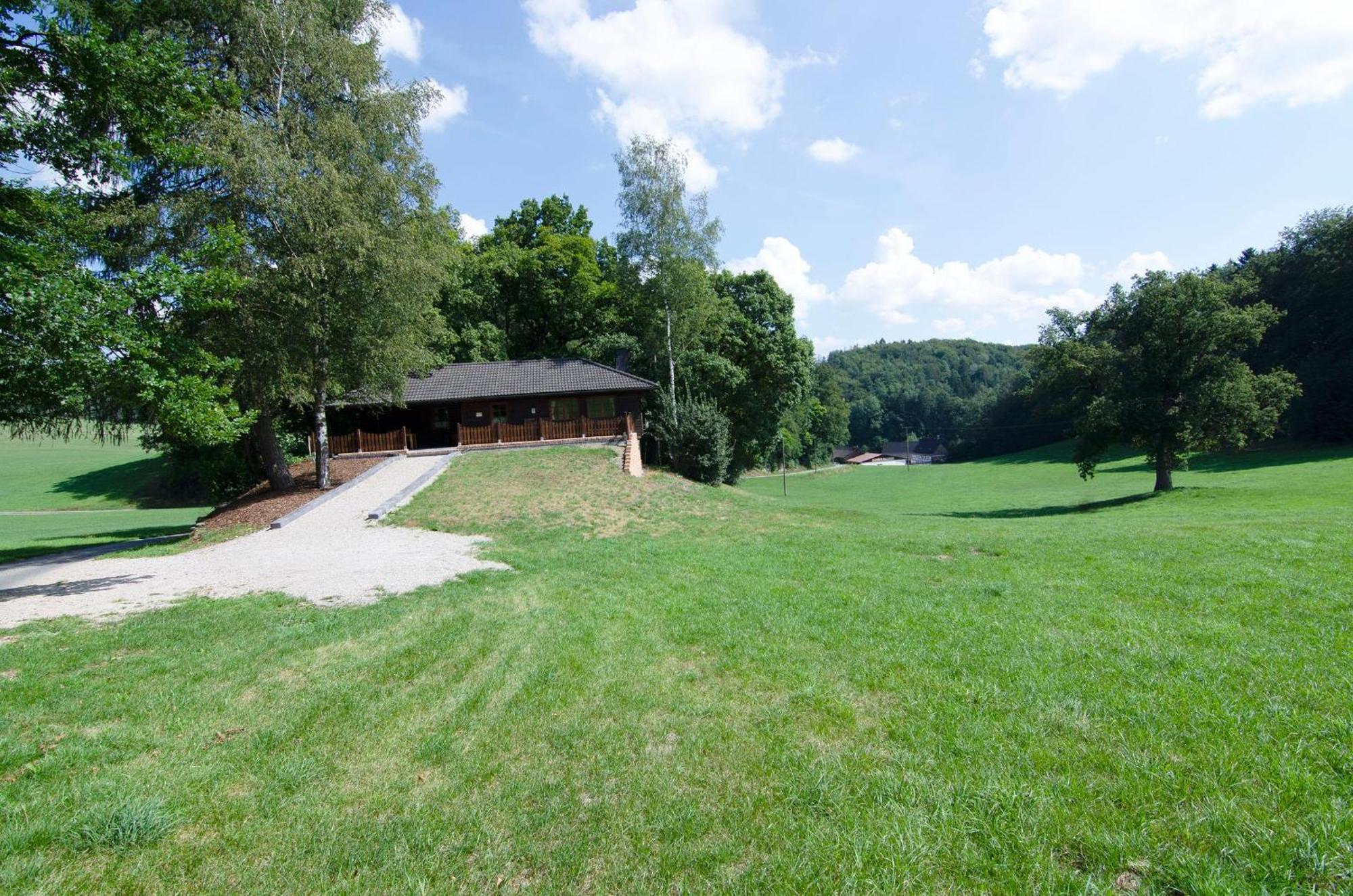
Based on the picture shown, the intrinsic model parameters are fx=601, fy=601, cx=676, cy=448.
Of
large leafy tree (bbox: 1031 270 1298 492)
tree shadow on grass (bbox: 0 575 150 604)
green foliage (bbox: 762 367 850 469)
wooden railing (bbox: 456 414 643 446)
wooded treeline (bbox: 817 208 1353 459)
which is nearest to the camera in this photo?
tree shadow on grass (bbox: 0 575 150 604)

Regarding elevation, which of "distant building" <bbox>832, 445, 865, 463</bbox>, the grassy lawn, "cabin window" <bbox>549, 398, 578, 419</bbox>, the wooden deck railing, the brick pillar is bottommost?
"distant building" <bbox>832, 445, 865, 463</bbox>

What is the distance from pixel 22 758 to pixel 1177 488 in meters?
31.4

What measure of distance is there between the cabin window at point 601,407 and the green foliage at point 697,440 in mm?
2786

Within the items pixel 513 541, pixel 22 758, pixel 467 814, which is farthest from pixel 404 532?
pixel 467 814

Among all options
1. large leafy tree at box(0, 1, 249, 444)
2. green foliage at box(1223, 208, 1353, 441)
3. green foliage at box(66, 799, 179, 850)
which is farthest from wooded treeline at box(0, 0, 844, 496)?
green foliage at box(1223, 208, 1353, 441)

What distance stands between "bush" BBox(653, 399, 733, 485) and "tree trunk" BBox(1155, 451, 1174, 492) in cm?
1731

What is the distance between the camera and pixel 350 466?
24.5 m

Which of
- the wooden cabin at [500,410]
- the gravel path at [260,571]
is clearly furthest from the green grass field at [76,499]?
the wooden cabin at [500,410]

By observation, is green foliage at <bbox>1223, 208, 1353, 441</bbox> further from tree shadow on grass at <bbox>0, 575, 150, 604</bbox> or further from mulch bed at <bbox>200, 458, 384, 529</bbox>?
tree shadow on grass at <bbox>0, 575, 150, 604</bbox>

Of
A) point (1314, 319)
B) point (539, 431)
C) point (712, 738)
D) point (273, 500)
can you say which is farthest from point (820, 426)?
point (712, 738)

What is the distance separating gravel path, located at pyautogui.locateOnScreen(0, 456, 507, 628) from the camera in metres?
8.07

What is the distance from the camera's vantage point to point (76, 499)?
38938 mm

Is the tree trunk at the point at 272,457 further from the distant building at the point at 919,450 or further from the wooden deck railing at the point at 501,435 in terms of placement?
the distant building at the point at 919,450

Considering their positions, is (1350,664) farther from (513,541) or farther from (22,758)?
(513,541)
